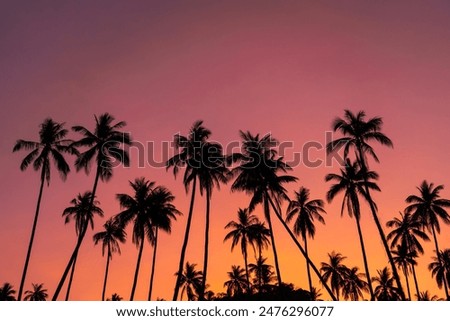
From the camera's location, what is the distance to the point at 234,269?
89.9 metres

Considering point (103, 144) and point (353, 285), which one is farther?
point (353, 285)

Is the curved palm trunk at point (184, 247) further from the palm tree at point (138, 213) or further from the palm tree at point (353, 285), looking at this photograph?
the palm tree at point (353, 285)

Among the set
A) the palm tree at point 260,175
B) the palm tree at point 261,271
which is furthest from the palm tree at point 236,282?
the palm tree at point 260,175

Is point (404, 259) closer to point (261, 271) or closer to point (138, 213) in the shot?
point (261, 271)

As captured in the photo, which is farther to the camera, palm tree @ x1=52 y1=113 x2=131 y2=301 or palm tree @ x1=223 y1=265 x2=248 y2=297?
palm tree @ x1=223 y1=265 x2=248 y2=297

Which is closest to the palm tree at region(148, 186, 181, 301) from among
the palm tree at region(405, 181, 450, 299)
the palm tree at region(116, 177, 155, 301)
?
the palm tree at region(116, 177, 155, 301)

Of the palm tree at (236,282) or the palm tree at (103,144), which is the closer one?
the palm tree at (103,144)

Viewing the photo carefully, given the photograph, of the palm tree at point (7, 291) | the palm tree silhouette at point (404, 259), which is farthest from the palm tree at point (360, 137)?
the palm tree at point (7, 291)

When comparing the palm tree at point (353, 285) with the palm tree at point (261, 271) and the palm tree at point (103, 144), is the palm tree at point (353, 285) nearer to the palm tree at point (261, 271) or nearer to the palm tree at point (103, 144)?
the palm tree at point (261, 271)

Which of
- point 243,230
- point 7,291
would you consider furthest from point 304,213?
point 7,291

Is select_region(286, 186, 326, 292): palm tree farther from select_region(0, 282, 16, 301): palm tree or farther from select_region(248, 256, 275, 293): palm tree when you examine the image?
select_region(0, 282, 16, 301): palm tree

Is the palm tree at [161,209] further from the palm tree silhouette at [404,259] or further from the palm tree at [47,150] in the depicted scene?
the palm tree silhouette at [404,259]
